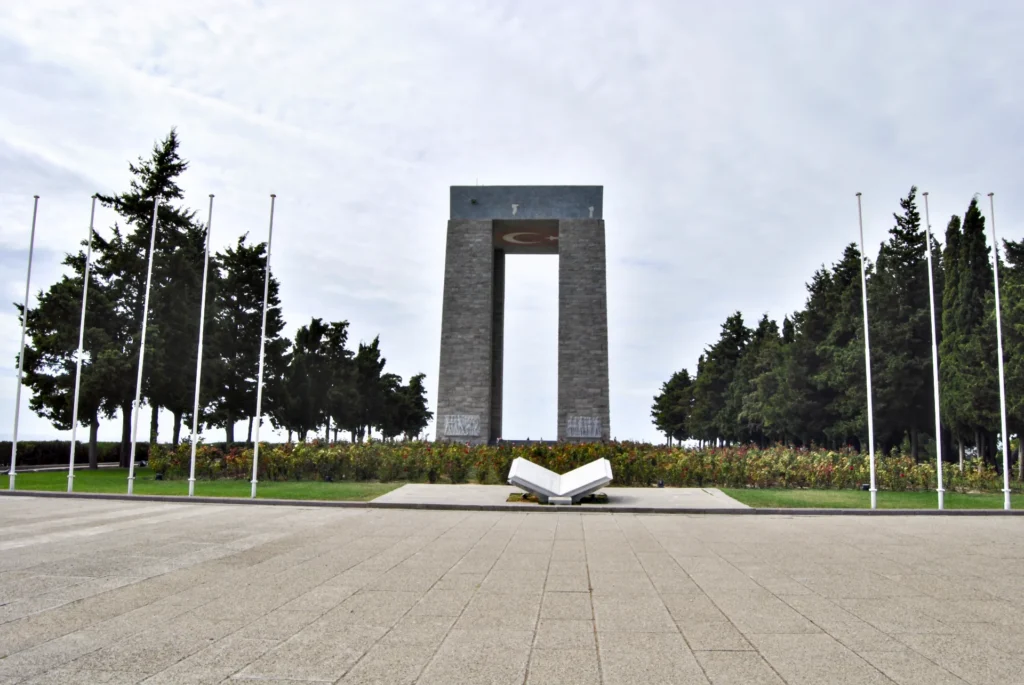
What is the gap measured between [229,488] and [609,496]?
9113mm

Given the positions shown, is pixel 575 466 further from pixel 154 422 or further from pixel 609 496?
pixel 154 422

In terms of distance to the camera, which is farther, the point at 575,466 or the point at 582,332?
the point at 582,332

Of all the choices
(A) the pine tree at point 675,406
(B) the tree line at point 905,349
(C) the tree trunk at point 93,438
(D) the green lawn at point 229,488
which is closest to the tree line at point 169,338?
(C) the tree trunk at point 93,438

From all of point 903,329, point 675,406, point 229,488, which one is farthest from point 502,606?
point 675,406

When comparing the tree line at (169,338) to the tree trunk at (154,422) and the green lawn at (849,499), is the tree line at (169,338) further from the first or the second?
the green lawn at (849,499)

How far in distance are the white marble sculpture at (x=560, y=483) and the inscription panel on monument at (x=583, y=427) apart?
56.9ft

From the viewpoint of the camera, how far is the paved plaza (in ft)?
16.0

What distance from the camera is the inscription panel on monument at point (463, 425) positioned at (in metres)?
35.9

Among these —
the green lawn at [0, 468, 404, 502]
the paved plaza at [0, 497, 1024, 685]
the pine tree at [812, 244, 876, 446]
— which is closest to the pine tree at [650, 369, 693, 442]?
the pine tree at [812, 244, 876, 446]

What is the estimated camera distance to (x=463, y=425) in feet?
118

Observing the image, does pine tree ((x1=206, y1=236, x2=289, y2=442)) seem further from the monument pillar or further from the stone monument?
the monument pillar

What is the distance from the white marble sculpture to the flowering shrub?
4060mm

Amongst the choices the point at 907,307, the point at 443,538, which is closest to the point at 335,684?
the point at 443,538

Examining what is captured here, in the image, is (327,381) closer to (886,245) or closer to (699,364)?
(886,245)
